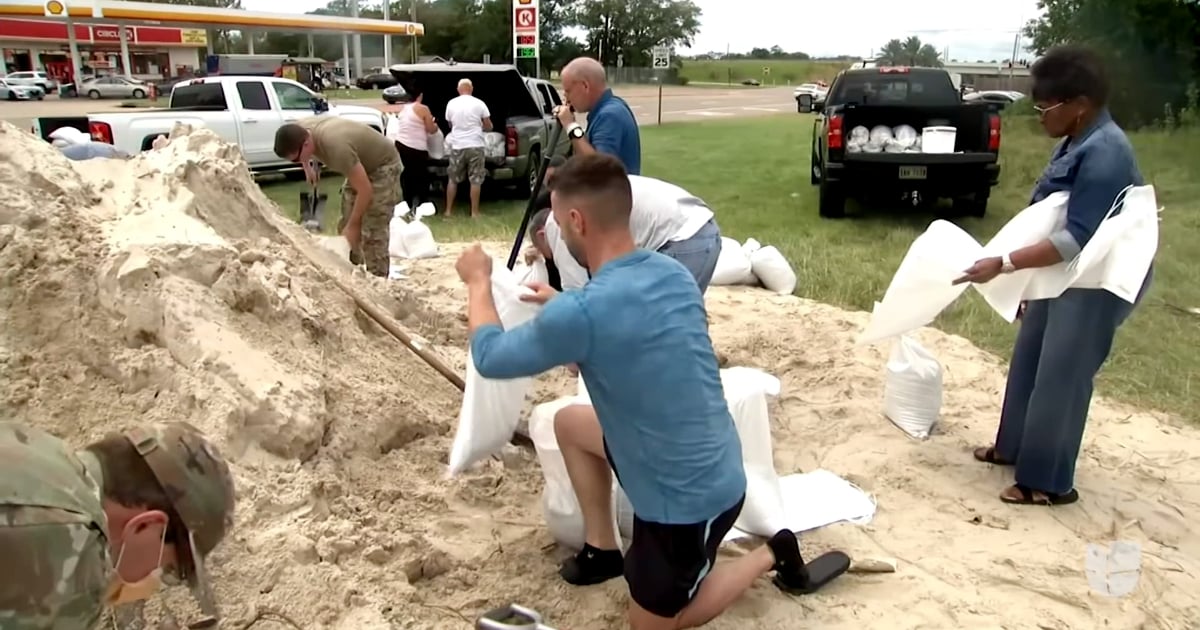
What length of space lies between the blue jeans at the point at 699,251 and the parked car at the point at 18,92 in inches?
1572

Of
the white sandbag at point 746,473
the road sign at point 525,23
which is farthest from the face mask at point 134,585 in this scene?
the road sign at point 525,23

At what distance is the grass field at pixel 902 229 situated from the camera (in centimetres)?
595

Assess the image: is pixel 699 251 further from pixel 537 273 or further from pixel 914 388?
pixel 914 388

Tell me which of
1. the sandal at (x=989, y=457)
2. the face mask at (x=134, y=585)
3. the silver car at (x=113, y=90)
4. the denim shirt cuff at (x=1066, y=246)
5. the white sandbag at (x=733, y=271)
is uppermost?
the denim shirt cuff at (x=1066, y=246)

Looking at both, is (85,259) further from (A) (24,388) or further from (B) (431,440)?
(B) (431,440)

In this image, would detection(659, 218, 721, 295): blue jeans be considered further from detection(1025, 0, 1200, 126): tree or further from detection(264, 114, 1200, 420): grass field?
detection(1025, 0, 1200, 126): tree

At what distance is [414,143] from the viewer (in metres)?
10.9

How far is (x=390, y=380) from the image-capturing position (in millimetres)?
4234

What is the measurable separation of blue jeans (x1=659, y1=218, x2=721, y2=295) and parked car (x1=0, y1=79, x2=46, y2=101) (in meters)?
39.9

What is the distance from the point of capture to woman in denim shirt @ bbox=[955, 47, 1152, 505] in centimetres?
367

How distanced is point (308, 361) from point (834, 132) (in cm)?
756

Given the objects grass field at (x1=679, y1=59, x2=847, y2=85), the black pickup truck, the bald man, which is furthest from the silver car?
the bald man

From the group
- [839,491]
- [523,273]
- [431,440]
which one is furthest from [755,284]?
[431,440]

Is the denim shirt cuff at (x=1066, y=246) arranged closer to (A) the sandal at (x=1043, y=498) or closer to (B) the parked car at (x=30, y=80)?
(A) the sandal at (x=1043, y=498)
